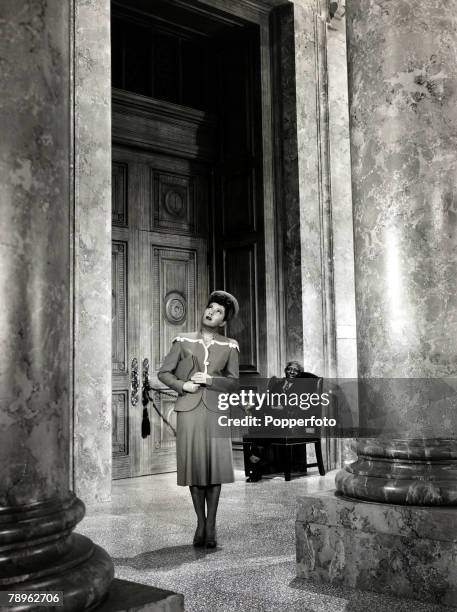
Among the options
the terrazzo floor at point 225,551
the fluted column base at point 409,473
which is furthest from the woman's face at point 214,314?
the fluted column base at point 409,473

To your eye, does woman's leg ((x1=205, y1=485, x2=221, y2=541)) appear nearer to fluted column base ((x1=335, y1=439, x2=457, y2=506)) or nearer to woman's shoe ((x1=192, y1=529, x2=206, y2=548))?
woman's shoe ((x1=192, y1=529, x2=206, y2=548))

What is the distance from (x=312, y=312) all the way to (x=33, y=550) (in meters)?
6.68

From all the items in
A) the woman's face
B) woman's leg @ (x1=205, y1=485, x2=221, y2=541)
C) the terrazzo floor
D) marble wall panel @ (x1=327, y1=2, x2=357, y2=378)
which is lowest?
the terrazzo floor

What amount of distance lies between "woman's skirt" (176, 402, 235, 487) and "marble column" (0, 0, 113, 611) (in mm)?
2389

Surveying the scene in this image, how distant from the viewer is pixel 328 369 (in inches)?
332

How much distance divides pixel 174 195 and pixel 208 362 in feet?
14.8

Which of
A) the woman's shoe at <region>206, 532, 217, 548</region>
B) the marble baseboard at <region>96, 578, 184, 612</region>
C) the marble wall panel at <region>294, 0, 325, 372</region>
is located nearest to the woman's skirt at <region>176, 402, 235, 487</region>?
the woman's shoe at <region>206, 532, 217, 548</region>

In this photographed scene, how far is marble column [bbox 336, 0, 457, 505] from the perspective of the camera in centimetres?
330

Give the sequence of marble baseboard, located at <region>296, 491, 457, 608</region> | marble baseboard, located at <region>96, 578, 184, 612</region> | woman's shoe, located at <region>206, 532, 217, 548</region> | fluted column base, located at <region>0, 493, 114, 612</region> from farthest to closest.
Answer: woman's shoe, located at <region>206, 532, 217, 548</region> < marble baseboard, located at <region>296, 491, 457, 608</region> < marble baseboard, located at <region>96, 578, 184, 612</region> < fluted column base, located at <region>0, 493, 114, 612</region>

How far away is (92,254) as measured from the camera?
21.3ft

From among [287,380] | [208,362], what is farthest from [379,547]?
[287,380]

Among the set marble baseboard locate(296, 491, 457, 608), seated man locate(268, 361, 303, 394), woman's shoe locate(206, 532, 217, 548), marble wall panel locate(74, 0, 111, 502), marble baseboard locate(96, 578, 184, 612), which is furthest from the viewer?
seated man locate(268, 361, 303, 394)

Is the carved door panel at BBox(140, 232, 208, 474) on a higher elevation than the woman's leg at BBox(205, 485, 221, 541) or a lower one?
higher

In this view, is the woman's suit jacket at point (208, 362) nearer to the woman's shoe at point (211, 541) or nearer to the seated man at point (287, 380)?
the woman's shoe at point (211, 541)
